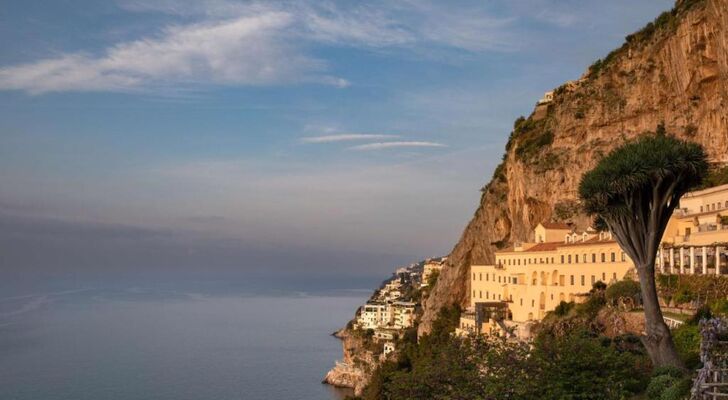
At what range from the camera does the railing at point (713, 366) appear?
17.1 m

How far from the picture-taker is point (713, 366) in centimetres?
1823

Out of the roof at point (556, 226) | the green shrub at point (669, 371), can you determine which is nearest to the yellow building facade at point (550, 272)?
the roof at point (556, 226)

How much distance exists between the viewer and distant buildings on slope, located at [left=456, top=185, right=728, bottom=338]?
3916 centimetres

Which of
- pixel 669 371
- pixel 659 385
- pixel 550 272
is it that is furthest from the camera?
pixel 550 272

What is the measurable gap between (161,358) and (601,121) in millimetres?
74337

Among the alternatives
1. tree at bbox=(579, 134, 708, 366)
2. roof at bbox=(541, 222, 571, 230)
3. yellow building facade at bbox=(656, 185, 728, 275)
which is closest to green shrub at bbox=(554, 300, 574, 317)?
yellow building facade at bbox=(656, 185, 728, 275)

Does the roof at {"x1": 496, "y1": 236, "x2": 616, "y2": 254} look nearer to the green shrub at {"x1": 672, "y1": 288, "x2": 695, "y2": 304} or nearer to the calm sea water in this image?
the green shrub at {"x1": 672, "y1": 288, "x2": 695, "y2": 304}

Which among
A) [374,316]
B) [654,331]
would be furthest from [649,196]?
[374,316]

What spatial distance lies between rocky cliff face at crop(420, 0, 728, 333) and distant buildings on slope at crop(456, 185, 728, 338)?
28.3 feet

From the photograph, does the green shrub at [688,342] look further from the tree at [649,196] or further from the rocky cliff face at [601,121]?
the rocky cliff face at [601,121]

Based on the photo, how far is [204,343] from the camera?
5084 inches

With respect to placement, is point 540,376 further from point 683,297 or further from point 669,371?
point 683,297

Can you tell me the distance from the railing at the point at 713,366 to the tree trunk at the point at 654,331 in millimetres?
4869

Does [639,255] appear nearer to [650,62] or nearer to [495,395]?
[495,395]
